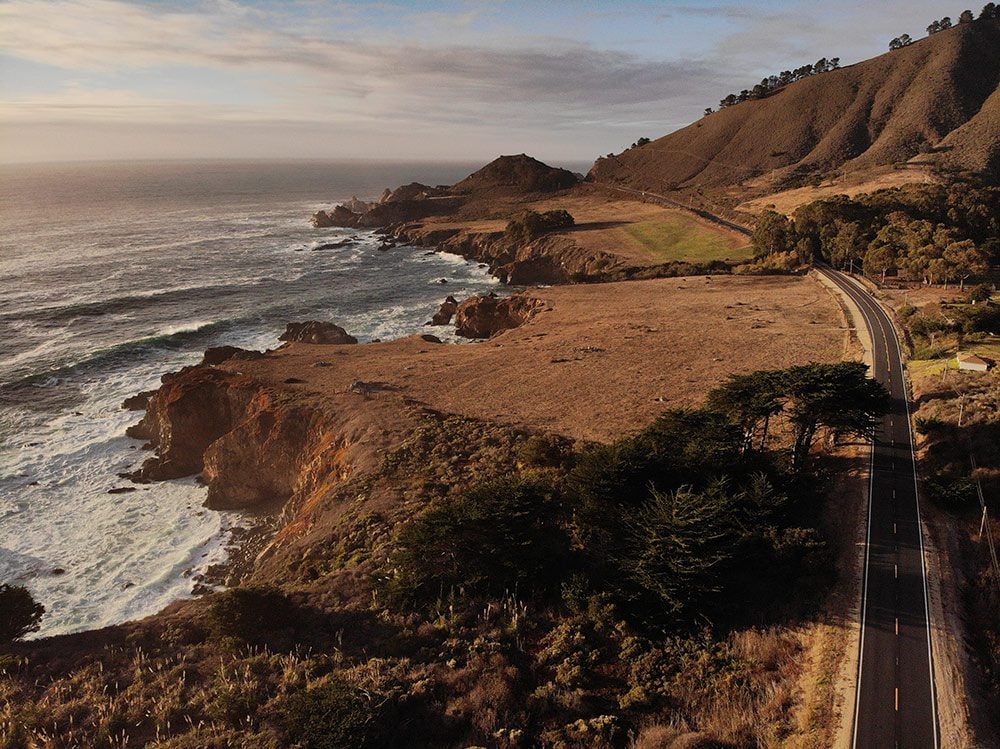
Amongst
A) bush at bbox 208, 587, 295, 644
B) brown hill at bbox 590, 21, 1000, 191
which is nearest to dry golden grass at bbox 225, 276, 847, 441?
bush at bbox 208, 587, 295, 644

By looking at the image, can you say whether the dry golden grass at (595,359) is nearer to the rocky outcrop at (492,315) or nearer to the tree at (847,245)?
the rocky outcrop at (492,315)

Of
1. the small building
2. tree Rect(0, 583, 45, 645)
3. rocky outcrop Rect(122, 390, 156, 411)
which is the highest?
the small building

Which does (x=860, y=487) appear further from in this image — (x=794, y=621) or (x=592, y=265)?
(x=592, y=265)

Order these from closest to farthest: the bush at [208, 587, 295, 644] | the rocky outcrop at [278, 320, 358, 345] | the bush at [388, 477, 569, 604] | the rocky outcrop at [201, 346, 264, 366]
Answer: the bush at [208, 587, 295, 644]
the bush at [388, 477, 569, 604]
the rocky outcrop at [201, 346, 264, 366]
the rocky outcrop at [278, 320, 358, 345]

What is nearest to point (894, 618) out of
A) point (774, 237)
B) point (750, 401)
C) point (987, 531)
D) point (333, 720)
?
point (987, 531)

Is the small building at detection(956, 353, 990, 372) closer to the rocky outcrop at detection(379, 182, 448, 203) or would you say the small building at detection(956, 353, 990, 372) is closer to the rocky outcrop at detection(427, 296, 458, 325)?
the rocky outcrop at detection(427, 296, 458, 325)

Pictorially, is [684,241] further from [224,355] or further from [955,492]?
[955,492]

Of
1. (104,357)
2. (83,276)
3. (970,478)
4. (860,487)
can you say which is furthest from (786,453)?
(83,276)
